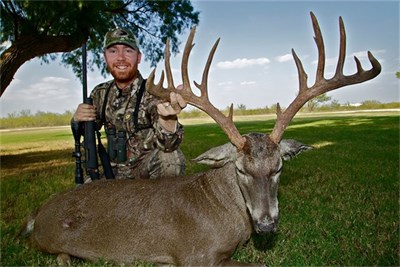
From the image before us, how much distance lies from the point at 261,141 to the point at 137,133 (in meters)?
2.20

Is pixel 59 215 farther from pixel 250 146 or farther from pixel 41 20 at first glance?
pixel 41 20

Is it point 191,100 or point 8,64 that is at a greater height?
point 8,64

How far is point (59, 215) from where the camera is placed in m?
3.84

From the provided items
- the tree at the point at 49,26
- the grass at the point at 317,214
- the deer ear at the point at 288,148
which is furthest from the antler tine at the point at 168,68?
the tree at the point at 49,26

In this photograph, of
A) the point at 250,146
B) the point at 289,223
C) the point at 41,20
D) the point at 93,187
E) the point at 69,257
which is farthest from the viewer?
the point at 41,20

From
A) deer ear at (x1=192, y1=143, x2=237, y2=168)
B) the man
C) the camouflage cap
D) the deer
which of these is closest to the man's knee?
the man

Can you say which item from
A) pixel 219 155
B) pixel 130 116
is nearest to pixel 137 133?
pixel 130 116

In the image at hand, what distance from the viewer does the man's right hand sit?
4.85 meters

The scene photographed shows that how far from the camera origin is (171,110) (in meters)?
4.20

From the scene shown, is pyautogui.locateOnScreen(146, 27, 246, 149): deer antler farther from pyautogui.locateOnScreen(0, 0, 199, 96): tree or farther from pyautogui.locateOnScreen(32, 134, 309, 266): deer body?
pyautogui.locateOnScreen(0, 0, 199, 96): tree

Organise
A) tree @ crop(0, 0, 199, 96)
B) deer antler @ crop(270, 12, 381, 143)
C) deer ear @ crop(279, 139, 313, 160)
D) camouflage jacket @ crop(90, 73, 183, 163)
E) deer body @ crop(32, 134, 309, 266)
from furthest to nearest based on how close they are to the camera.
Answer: tree @ crop(0, 0, 199, 96) → camouflage jacket @ crop(90, 73, 183, 163) → deer antler @ crop(270, 12, 381, 143) → deer ear @ crop(279, 139, 313, 160) → deer body @ crop(32, 134, 309, 266)

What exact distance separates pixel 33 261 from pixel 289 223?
277cm

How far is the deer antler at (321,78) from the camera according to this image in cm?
387

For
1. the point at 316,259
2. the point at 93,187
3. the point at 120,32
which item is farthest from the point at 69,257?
the point at 120,32
